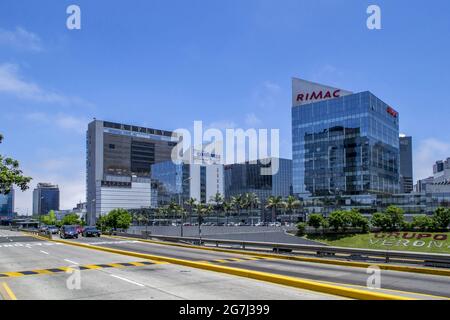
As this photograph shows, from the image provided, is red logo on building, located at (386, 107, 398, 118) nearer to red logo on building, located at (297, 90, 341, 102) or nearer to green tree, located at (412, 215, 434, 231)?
red logo on building, located at (297, 90, 341, 102)

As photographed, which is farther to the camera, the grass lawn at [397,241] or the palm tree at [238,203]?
the palm tree at [238,203]

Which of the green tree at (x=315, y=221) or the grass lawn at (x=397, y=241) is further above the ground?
the green tree at (x=315, y=221)

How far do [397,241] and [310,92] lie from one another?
7730 centimetres

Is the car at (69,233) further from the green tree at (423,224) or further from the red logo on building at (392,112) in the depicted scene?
the red logo on building at (392,112)

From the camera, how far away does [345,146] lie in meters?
136

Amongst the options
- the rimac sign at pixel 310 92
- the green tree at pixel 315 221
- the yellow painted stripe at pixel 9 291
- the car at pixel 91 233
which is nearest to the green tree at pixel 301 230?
the green tree at pixel 315 221

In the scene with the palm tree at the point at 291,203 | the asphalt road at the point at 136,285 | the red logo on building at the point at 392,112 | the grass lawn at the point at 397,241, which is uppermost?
the red logo on building at the point at 392,112

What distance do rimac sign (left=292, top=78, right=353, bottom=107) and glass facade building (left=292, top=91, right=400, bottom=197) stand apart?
226 centimetres

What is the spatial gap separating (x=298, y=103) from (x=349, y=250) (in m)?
129

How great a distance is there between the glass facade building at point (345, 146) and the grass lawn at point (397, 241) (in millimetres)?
45469

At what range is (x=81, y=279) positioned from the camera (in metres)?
17.4

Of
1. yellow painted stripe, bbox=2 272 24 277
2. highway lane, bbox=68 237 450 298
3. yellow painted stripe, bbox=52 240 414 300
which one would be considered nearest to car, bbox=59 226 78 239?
yellow painted stripe, bbox=2 272 24 277

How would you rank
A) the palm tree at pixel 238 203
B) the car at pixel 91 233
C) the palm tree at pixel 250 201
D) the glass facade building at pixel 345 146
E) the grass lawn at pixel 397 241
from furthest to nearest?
the palm tree at pixel 238 203 → the palm tree at pixel 250 201 → the glass facade building at pixel 345 146 → the grass lawn at pixel 397 241 → the car at pixel 91 233

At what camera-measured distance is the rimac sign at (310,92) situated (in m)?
145
